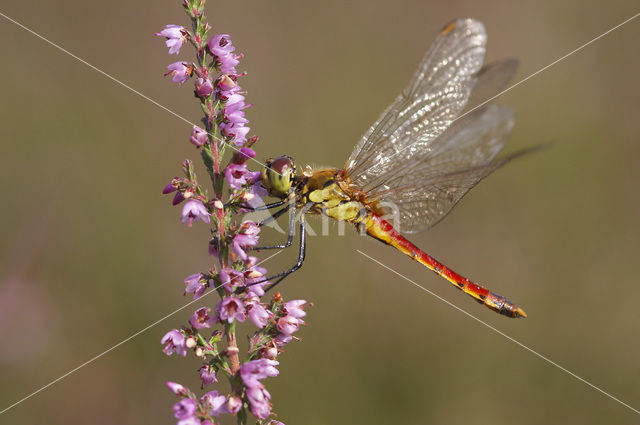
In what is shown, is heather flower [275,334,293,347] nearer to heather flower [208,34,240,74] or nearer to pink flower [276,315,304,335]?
pink flower [276,315,304,335]

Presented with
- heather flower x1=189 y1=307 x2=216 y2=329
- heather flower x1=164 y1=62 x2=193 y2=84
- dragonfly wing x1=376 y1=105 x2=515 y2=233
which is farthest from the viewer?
dragonfly wing x1=376 y1=105 x2=515 y2=233

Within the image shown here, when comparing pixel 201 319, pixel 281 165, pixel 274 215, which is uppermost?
pixel 281 165

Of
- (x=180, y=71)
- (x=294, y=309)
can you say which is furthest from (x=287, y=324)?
(x=180, y=71)

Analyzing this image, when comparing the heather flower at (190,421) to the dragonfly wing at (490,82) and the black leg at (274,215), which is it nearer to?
the black leg at (274,215)

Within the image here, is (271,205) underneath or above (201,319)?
above

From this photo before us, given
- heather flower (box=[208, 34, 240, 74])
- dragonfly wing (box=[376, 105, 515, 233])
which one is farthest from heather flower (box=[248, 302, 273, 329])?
dragonfly wing (box=[376, 105, 515, 233])

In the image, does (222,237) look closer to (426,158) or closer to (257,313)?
(257,313)

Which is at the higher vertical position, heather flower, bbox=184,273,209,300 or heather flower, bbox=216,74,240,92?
heather flower, bbox=216,74,240,92

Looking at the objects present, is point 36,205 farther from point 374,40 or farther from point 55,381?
point 374,40
